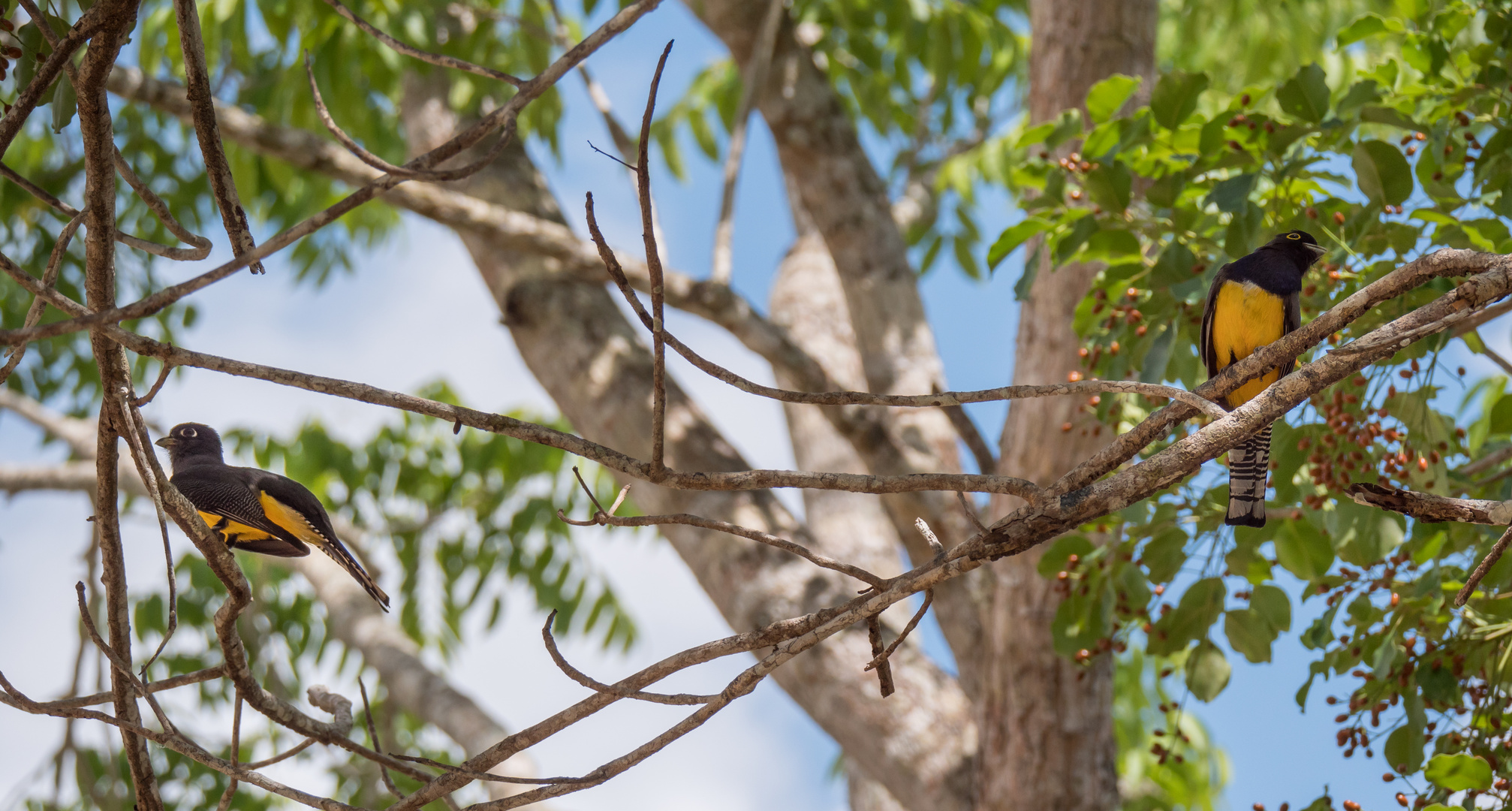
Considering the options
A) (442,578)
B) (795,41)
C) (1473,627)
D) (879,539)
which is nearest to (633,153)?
(795,41)

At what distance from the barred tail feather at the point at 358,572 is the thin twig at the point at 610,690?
444 millimetres

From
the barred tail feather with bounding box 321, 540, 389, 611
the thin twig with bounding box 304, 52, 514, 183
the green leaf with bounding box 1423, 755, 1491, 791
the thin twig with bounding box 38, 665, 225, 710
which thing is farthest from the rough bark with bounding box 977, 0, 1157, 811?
the thin twig with bounding box 38, 665, 225, 710

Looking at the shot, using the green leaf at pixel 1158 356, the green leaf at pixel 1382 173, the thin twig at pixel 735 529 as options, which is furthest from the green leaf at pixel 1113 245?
the thin twig at pixel 735 529

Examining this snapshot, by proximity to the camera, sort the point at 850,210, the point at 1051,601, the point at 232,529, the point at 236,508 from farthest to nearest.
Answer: the point at 850,210, the point at 1051,601, the point at 232,529, the point at 236,508

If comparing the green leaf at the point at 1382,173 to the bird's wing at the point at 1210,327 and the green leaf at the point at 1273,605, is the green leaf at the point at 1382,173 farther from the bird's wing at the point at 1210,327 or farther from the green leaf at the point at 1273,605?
the green leaf at the point at 1273,605

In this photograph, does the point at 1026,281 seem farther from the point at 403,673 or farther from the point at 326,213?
the point at 403,673

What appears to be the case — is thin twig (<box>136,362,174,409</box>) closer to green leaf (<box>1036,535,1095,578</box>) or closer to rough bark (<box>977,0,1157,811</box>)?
green leaf (<box>1036,535,1095,578</box>)

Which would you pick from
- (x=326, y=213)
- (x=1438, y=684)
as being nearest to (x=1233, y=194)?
(x=1438, y=684)

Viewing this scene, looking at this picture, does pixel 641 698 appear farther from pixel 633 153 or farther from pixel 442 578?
pixel 442 578

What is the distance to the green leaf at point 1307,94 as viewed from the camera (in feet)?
7.80

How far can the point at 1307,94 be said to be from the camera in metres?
2.40

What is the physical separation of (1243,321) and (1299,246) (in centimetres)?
20

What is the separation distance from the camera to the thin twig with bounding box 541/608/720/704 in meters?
1.50

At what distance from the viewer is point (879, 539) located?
16.5ft
